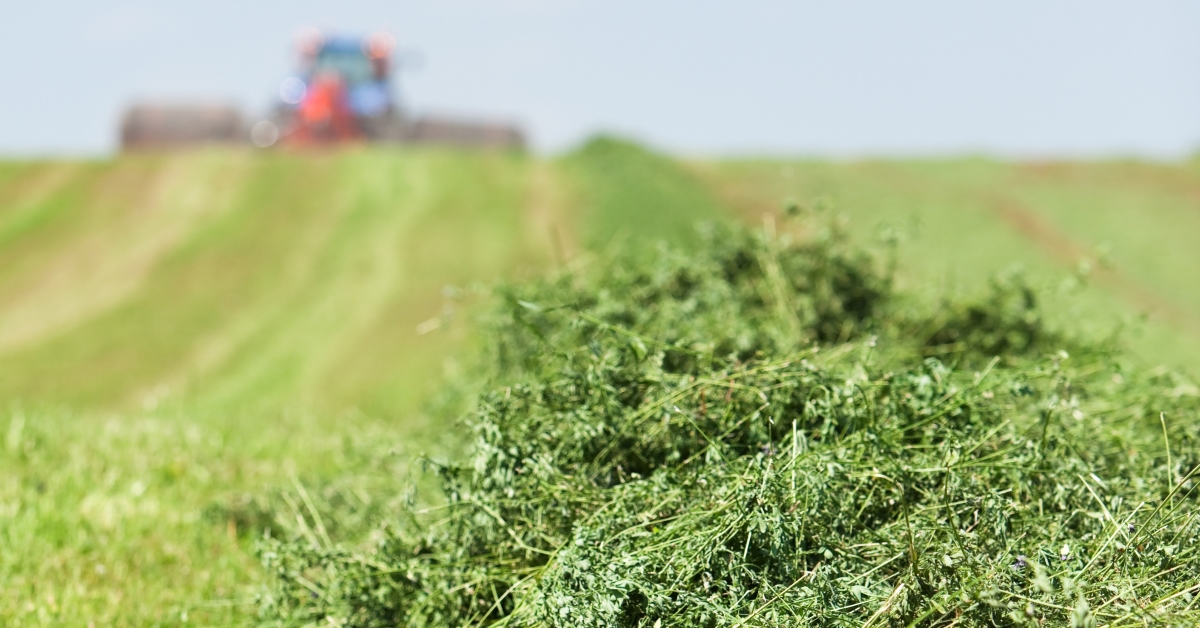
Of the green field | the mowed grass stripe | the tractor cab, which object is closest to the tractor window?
the tractor cab

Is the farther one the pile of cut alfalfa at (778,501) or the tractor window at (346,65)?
the tractor window at (346,65)

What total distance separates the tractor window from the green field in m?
6.58

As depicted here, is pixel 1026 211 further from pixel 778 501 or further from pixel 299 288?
pixel 778 501

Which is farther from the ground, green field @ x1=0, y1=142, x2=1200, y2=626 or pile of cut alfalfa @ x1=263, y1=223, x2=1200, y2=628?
pile of cut alfalfa @ x1=263, y1=223, x2=1200, y2=628

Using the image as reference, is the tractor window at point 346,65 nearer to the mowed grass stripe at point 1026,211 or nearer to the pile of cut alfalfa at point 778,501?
the mowed grass stripe at point 1026,211

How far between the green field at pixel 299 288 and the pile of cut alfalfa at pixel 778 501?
738 mm

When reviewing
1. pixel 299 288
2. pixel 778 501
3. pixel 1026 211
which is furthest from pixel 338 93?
pixel 778 501

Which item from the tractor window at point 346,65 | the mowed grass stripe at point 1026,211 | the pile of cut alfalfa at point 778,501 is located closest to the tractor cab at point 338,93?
the tractor window at point 346,65

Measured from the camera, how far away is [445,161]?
2234cm

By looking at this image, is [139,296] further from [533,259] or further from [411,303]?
[533,259]

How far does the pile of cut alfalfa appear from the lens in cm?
303

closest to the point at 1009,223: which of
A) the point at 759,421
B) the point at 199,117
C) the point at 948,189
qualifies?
the point at 948,189

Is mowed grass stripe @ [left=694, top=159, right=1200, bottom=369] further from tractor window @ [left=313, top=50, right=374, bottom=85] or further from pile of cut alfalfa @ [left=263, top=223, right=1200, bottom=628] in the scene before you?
tractor window @ [left=313, top=50, right=374, bottom=85]

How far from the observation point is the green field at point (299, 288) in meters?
5.19
